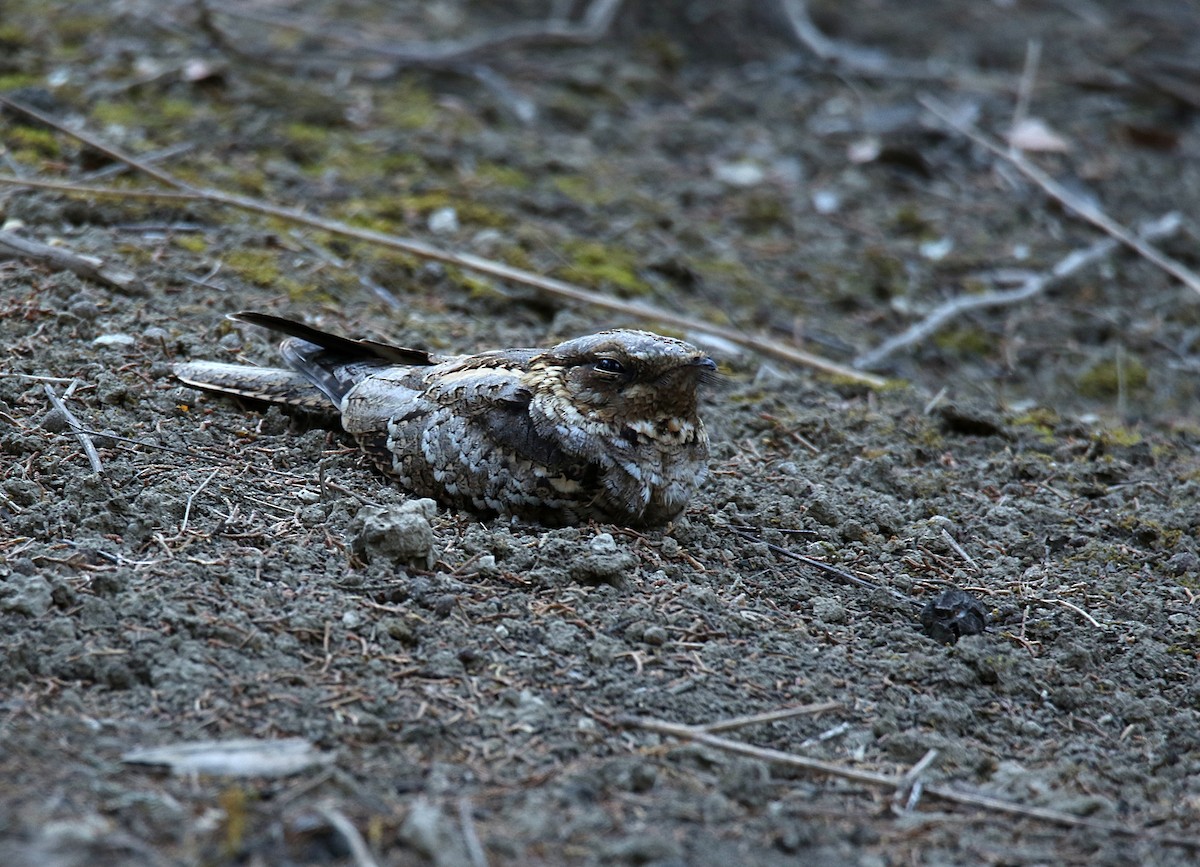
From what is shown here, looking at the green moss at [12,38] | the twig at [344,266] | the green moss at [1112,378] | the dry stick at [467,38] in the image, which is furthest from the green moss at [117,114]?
the green moss at [1112,378]

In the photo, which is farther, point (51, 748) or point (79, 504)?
point (79, 504)

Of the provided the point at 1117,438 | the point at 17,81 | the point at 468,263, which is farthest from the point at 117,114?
the point at 1117,438

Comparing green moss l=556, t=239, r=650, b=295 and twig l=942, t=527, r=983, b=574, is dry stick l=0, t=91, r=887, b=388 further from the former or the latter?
twig l=942, t=527, r=983, b=574

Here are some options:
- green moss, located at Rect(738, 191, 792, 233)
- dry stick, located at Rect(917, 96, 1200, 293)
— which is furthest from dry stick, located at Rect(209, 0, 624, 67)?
dry stick, located at Rect(917, 96, 1200, 293)

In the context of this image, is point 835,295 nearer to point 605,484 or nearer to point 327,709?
point 605,484

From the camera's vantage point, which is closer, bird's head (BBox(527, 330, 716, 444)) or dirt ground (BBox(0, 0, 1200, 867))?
dirt ground (BBox(0, 0, 1200, 867))

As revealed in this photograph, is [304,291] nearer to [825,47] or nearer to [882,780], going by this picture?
[882,780]

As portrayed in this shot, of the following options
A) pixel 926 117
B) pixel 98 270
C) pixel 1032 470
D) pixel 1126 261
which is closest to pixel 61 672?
pixel 98 270
